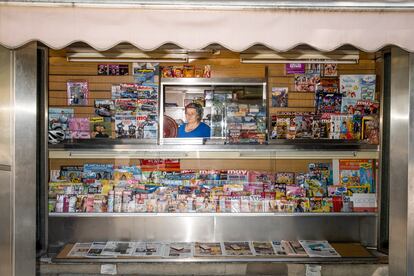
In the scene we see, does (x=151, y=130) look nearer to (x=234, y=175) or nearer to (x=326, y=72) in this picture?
(x=234, y=175)

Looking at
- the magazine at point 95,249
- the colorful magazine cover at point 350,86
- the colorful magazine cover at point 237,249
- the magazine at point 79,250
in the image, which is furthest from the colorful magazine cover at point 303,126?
the magazine at point 79,250

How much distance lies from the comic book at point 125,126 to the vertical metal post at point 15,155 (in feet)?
6.46

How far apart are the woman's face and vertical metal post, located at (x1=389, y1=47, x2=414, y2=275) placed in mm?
2563

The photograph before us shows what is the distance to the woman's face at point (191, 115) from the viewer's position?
542 centimetres

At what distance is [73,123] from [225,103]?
1.79 meters

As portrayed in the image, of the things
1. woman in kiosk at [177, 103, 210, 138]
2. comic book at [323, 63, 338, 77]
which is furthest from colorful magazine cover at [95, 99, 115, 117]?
comic book at [323, 63, 338, 77]

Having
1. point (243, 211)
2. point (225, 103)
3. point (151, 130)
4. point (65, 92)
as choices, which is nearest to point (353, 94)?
point (225, 103)

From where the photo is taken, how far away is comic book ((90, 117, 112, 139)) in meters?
5.33

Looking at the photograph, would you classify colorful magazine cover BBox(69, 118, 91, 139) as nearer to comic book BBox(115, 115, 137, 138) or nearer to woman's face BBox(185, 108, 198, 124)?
comic book BBox(115, 115, 137, 138)

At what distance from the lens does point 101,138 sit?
17.4ft

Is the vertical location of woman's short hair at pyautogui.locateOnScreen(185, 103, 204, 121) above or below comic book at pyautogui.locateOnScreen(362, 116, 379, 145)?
above

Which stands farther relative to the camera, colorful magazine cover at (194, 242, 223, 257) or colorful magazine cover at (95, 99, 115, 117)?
colorful magazine cover at (95, 99, 115, 117)

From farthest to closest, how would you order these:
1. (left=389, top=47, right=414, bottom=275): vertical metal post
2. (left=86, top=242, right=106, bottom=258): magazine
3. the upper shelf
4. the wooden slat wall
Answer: the wooden slat wall
the upper shelf
(left=86, top=242, right=106, bottom=258): magazine
(left=389, top=47, right=414, bottom=275): vertical metal post

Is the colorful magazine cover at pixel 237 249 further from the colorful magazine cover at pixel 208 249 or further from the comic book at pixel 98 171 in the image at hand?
the comic book at pixel 98 171
